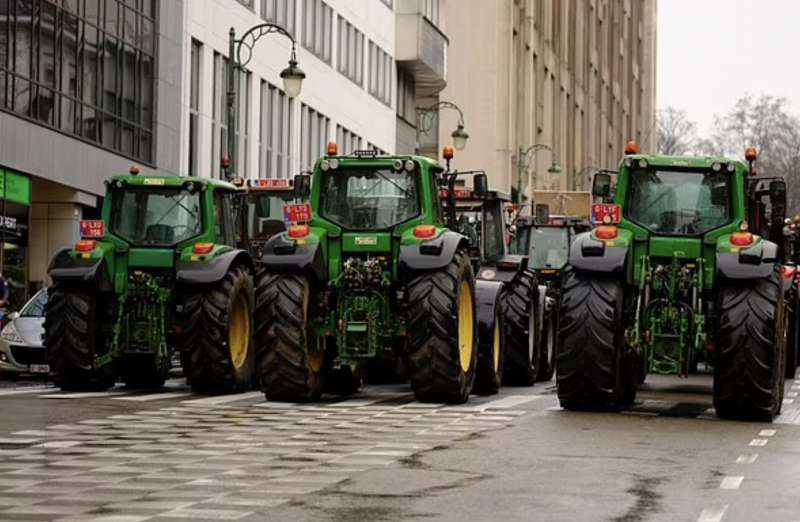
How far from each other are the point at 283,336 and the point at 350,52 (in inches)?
1711

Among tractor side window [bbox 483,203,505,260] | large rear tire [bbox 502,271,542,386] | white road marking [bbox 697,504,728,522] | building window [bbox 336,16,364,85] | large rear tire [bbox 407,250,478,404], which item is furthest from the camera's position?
building window [bbox 336,16,364,85]

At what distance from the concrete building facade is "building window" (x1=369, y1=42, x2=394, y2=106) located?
6039 millimetres

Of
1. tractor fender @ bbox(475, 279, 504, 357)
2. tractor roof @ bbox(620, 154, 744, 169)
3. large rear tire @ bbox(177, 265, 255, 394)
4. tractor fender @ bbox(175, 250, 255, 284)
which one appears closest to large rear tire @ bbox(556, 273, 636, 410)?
tractor roof @ bbox(620, 154, 744, 169)

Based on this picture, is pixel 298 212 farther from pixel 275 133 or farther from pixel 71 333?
pixel 275 133

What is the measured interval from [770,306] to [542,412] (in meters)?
2.56

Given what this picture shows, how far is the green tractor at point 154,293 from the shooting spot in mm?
23750

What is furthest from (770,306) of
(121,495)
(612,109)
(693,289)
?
(612,109)

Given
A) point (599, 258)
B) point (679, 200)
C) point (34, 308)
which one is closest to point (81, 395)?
point (599, 258)

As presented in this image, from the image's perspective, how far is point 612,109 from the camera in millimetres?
123438

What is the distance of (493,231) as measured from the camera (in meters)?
28.5

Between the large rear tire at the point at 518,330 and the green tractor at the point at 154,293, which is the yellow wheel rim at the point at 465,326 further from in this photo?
the large rear tire at the point at 518,330

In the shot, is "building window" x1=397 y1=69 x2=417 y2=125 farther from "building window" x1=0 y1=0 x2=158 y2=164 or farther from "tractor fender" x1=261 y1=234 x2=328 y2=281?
"tractor fender" x1=261 y1=234 x2=328 y2=281

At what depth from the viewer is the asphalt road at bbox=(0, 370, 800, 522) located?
1219 centimetres

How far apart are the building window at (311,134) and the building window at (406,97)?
10919 millimetres
